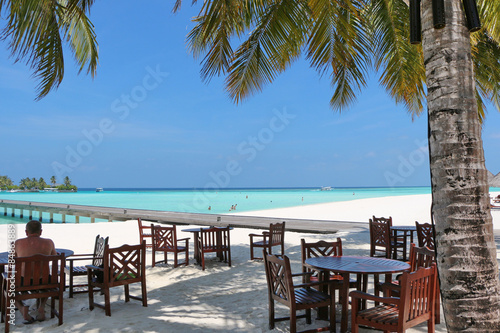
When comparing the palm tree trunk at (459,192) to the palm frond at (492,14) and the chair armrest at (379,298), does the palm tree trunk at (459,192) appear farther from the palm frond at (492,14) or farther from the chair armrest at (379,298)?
the palm frond at (492,14)

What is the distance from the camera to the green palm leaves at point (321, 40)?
5492mm

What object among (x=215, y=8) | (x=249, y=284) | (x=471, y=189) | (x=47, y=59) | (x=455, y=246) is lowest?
(x=249, y=284)

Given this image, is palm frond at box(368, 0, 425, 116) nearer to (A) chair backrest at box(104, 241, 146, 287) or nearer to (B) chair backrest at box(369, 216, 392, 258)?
(B) chair backrest at box(369, 216, 392, 258)

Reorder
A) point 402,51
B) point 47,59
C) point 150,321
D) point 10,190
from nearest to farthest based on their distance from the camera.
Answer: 1. point 150,321
2. point 47,59
3. point 402,51
4. point 10,190

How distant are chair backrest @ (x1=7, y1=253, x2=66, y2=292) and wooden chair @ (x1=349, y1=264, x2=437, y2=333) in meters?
3.11

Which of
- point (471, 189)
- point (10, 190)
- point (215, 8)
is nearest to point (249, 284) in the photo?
point (215, 8)

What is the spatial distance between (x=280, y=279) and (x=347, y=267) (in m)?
0.70

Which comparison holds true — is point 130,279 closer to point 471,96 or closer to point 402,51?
point 471,96

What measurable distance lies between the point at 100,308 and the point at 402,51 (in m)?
6.63

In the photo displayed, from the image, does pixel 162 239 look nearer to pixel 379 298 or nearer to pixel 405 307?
pixel 379 298

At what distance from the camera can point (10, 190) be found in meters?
130

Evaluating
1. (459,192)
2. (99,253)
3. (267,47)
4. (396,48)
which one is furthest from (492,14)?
(99,253)

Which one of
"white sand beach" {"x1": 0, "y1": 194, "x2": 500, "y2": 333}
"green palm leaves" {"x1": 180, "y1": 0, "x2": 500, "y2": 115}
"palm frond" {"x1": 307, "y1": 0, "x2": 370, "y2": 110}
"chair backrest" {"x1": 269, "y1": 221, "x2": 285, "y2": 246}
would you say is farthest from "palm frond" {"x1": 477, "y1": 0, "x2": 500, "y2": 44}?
"chair backrest" {"x1": 269, "y1": 221, "x2": 285, "y2": 246}

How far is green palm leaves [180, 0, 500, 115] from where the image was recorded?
5492 millimetres
